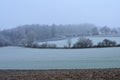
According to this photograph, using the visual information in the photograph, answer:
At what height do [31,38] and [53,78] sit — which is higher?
[31,38]

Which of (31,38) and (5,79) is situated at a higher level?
(31,38)

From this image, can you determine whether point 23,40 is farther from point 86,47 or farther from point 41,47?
point 86,47

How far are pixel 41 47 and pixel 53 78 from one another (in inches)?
2484

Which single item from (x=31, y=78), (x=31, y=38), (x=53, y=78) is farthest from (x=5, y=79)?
(x=31, y=38)

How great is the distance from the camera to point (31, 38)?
3524 inches

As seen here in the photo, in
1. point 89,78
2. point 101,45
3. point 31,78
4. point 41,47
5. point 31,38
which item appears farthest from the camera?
point 31,38

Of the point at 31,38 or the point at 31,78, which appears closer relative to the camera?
the point at 31,78

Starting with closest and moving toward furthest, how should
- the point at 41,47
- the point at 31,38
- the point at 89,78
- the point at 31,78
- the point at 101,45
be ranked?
the point at 89,78 → the point at 31,78 → the point at 101,45 → the point at 41,47 → the point at 31,38

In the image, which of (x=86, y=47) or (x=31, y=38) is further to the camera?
(x=31, y=38)

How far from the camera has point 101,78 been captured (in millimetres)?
15383

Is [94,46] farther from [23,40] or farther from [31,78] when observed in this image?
[31,78]

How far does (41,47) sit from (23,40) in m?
14.9

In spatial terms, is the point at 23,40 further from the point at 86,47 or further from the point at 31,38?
the point at 86,47

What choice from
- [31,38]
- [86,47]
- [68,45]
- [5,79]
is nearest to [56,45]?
[68,45]
